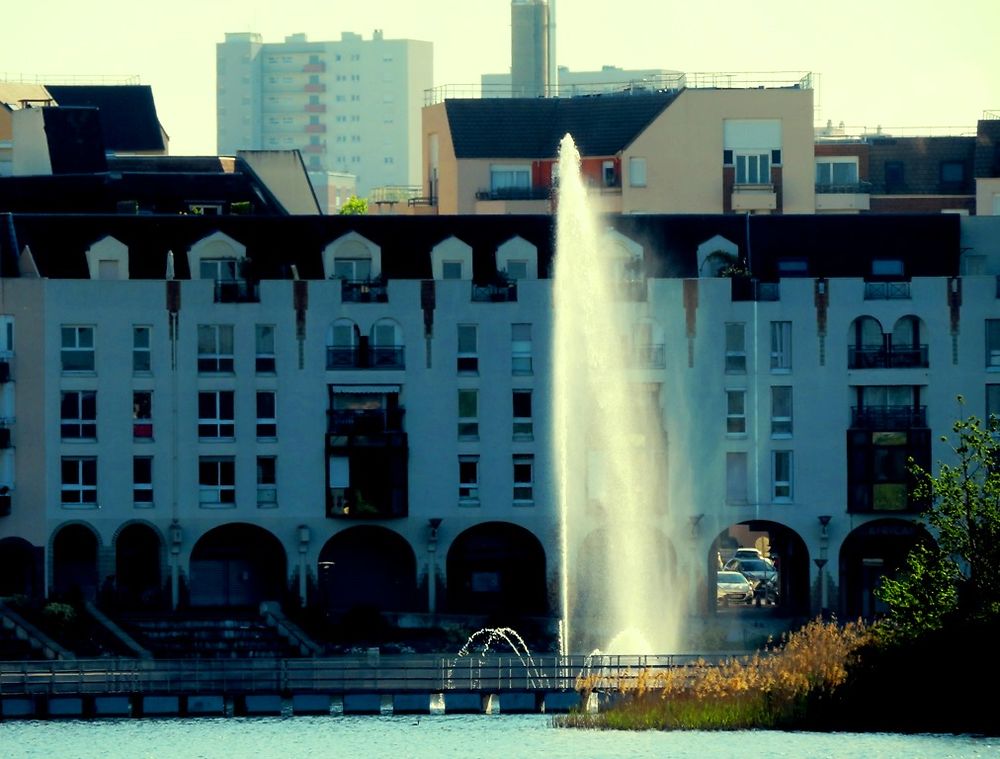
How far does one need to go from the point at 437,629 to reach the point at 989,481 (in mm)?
29349

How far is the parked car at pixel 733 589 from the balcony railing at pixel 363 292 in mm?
17258

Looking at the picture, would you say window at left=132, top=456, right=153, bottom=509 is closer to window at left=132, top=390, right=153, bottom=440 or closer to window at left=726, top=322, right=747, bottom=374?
window at left=132, top=390, right=153, bottom=440

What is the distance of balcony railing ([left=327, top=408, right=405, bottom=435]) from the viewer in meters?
113

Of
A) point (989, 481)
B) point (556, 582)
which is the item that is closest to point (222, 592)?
point (556, 582)

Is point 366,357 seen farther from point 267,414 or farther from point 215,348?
point 215,348

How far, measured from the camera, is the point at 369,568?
115375mm

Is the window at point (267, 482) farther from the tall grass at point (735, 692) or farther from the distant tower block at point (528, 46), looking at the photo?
the distant tower block at point (528, 46)

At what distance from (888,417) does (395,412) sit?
17249 millimetres

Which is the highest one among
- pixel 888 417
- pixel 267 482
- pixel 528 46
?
pixel 528 46

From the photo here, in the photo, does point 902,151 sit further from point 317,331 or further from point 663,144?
point 317,331

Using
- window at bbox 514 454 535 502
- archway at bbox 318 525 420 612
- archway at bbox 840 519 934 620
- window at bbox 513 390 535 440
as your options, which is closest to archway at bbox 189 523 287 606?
archway at bbox 318 525 420 612

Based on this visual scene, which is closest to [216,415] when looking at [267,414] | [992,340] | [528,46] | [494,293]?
[267,414]

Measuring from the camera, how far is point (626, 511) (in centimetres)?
11319

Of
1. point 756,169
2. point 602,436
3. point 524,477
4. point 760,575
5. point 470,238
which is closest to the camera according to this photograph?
point 602,436
